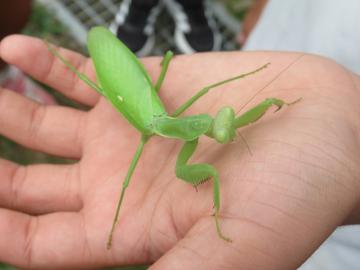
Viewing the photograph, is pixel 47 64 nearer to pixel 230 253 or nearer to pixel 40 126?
pixel 40 126

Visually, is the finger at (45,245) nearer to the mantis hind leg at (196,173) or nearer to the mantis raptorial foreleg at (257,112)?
the mantis hind leg at (196,173)

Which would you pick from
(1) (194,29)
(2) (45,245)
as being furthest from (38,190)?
(1) (194,29)

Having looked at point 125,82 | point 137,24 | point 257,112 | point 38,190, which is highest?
point 257,112


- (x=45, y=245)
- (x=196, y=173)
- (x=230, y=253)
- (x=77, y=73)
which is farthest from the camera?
(x=77, y=73)

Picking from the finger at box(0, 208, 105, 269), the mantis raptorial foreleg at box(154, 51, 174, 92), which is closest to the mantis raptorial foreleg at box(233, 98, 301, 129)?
the mantis raptorial foreleg at box(154, 51, 174, 92)

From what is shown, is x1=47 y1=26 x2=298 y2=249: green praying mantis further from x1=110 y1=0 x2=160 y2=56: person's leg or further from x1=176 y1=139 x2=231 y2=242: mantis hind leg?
x1=110 y1=0 x2=160 y2=56: person's leg

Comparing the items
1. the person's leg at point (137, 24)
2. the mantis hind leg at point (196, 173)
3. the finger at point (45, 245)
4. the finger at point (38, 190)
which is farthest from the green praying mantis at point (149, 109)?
the person's leg at point (137, 24)

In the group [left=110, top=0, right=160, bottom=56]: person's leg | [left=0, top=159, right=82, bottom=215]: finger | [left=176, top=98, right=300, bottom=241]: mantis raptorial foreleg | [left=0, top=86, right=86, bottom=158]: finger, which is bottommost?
[left=0, top=159, right=82, bottom=215]: finger
